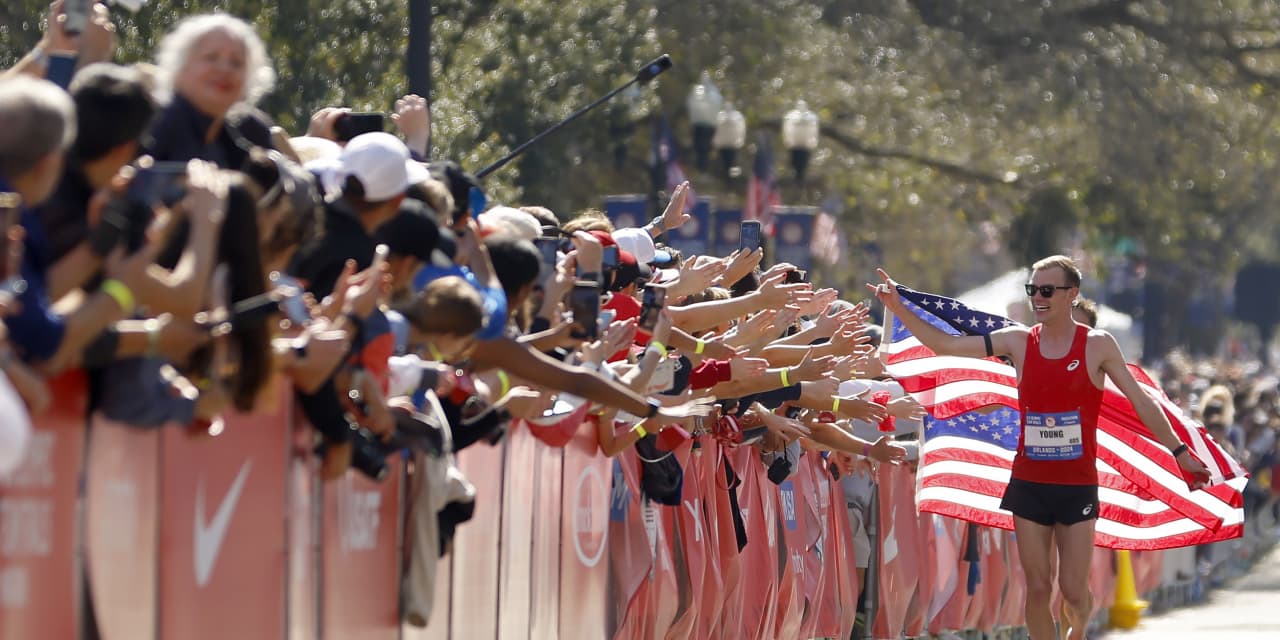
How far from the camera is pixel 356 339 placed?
21.1 feet

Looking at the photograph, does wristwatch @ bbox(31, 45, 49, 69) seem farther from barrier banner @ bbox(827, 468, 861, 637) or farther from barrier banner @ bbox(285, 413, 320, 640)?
barrier banner @ bbox(827, 468, 861, 637)

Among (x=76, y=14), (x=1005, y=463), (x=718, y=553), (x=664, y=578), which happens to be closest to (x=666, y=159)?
(x=1005, y=463)

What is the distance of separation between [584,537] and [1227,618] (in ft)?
36.9

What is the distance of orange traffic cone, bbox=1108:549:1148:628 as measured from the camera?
1823 cm

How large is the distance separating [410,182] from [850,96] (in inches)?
920

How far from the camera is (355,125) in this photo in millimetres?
8617

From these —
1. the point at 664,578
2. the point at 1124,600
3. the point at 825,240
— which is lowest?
the point at 1124,600

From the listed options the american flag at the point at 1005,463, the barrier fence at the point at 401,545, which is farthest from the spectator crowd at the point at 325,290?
the american flag at the point at 1005,463

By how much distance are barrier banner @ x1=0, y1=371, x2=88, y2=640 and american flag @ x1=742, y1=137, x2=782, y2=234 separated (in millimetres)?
19549

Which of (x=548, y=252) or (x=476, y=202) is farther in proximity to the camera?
(x=548, y=252)

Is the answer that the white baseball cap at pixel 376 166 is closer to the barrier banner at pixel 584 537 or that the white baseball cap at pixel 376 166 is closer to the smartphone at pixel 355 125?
the smartphone at pixel 355 125

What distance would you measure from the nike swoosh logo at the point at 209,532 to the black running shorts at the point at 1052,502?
20.0 ft

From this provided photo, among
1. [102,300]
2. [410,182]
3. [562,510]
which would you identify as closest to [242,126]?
[410,182]

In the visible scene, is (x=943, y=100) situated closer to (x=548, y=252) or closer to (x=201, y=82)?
(x=548, y=252)
